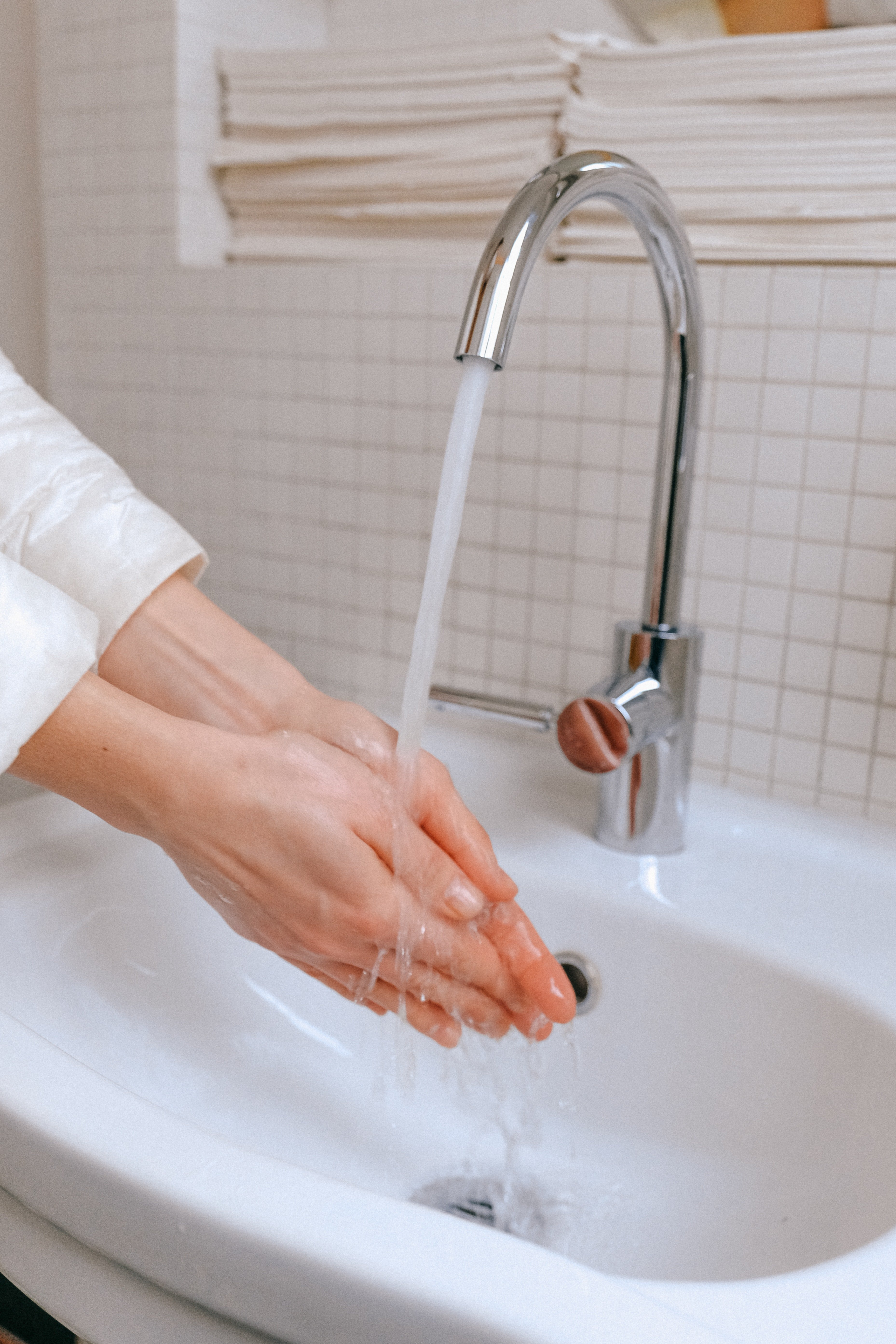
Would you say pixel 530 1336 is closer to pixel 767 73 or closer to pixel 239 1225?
pixel 239 1225

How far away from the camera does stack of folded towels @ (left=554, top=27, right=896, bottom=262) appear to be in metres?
0.68

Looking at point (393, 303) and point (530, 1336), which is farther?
point (393, 303)

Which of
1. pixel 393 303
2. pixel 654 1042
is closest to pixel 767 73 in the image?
pixel 393 303

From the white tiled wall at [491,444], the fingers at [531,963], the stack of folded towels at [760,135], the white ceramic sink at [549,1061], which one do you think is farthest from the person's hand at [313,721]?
the stack of folded towels at [760,135]

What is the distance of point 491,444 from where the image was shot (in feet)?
2.73

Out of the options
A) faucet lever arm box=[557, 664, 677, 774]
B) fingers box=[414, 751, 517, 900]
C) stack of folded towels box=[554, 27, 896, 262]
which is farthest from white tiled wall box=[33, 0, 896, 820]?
fingers box=[414, 751, 517, 900]

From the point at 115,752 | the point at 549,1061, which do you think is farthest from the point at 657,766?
the point at 115,752

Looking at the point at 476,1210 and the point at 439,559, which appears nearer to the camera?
the point at 439,559

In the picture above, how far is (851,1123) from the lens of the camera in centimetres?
56

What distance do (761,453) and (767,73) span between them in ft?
0.75

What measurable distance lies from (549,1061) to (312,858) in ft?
0.85

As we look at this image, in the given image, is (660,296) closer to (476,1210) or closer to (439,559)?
(439,559)

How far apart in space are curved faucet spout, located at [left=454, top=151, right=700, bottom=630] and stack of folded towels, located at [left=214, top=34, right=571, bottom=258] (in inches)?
9.6

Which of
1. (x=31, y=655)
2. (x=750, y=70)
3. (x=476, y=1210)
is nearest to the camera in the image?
(x=31, y=655)
